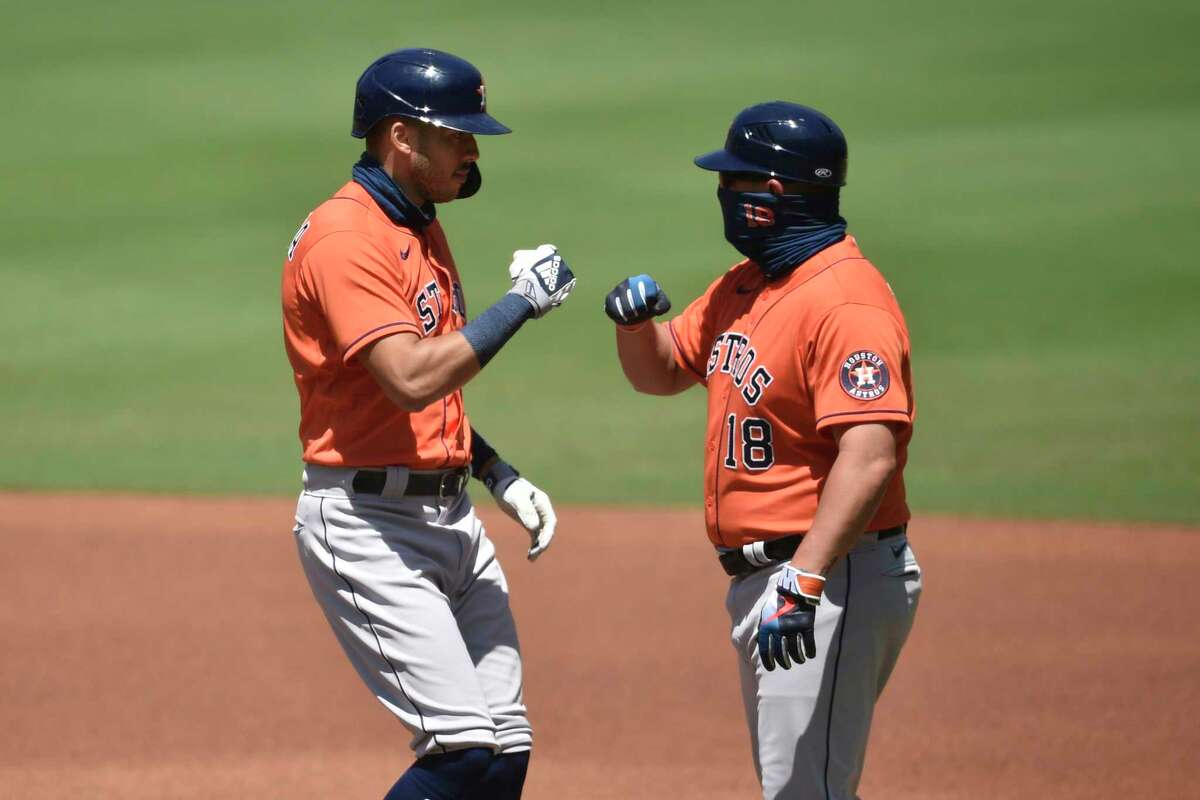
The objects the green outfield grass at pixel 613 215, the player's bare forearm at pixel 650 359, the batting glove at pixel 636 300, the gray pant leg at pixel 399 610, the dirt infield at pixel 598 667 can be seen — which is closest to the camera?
the gray pant leg at pixel 399 610

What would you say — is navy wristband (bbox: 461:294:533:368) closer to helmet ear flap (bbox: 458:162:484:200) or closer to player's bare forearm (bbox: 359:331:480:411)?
player's bare forearm (bbox: 359:331:480:411)

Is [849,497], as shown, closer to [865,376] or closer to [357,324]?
[865,376]

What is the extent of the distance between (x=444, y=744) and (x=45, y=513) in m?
5.65

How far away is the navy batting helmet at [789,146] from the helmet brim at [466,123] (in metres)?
0.55

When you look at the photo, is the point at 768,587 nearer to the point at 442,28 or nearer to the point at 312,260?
the point at 312,260

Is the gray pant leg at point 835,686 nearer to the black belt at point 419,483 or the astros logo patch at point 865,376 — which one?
the astros logo patch at point 865,376

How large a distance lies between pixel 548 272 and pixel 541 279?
0.11 feet

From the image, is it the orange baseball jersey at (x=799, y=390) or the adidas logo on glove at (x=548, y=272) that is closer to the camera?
the orange baseball jersey at (x=799, y=390)

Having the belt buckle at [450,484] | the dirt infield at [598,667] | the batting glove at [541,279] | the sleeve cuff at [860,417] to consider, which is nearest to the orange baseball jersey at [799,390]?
the sleeve cuff at [860,417]

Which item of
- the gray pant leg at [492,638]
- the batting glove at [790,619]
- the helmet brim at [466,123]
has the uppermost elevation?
the helmet brim at [466,123]

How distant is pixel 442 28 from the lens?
1750cm

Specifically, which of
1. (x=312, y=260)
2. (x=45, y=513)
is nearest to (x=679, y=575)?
(x=45, y=513)

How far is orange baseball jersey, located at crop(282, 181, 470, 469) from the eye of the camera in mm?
3705

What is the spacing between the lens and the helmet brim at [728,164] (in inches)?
150
